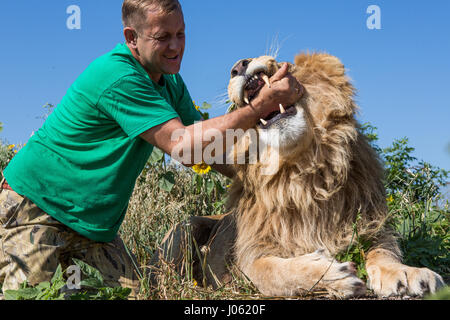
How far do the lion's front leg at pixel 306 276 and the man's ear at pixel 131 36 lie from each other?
1803 mm

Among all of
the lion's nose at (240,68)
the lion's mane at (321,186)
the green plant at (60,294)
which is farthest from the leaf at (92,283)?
the lion's nose at (240,68)

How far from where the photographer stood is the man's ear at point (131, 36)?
369 centimetres

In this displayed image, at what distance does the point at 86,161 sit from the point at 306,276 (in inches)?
66.3

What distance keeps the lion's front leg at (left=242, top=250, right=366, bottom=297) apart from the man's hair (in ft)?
6.05

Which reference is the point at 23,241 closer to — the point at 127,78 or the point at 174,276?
the point at 174,276

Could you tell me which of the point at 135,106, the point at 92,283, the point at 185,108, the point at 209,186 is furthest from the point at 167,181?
the point at 92,283

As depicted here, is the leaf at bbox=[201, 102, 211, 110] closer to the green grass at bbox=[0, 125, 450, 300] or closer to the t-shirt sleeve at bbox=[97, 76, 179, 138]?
the green grass at bbox=[0, 125, 450, 300]

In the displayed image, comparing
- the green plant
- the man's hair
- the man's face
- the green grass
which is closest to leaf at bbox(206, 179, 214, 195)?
the green grass

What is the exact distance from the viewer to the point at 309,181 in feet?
11.1

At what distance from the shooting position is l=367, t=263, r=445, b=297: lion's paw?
2779 millimetres

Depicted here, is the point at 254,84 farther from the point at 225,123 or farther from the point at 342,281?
the point at 342,281

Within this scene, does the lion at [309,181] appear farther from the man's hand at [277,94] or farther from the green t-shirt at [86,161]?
the green t-shirt at [86,161]
